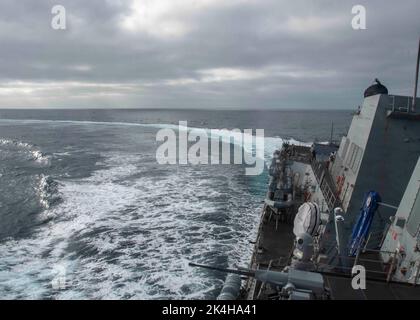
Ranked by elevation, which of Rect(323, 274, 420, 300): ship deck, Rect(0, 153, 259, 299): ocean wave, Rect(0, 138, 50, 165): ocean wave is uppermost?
Rect(0, 138, 50, 165): ocean wave

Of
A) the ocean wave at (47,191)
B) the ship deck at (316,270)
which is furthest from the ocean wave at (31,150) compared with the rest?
the ship deck at (316,270)

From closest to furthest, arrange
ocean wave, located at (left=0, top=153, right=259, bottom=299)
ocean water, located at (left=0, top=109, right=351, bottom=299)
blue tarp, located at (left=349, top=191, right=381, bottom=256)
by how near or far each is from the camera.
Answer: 1. blue tarp, located at (left=349, top=191, right=381, bottom=256)
2. ocean wave, located at (left=0, top=153, right=259, bottom=299)
3. ocean water, located at (left=0, top=109, right=351, bottom=299)

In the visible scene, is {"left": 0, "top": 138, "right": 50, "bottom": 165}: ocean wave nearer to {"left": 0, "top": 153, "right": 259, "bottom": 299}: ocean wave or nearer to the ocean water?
the ocean water

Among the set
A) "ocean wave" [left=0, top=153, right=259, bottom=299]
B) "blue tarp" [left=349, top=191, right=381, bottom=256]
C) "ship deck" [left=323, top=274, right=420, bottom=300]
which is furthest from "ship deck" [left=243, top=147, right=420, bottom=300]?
"ocean wave" [left=0, top=153, right=259, bottom=299]

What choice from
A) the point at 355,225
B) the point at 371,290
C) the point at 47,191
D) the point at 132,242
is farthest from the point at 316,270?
the point at 47,191

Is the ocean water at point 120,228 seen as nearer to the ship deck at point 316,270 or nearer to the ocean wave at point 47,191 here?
the ocean wave at point 47,191

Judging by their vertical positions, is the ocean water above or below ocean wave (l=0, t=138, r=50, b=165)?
below
